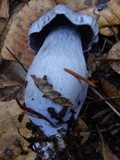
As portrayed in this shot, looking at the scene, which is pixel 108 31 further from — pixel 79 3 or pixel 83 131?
pixel 83 131

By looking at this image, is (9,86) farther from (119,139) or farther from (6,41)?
(119,139)

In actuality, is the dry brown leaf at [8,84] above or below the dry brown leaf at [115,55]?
below

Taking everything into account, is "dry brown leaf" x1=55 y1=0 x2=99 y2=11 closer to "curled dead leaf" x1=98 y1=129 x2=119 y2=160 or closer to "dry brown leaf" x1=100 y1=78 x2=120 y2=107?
"dry brown leaf" x1=100 y1=78 x2=120 y2=107

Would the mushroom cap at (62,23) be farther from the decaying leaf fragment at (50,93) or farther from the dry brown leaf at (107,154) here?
the dry brown leaf at (107,154)

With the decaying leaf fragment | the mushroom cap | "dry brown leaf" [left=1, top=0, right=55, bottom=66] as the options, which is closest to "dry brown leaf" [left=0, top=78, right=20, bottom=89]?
"dry brown leaf" [left=1, top=0, right=55, bottom=66]

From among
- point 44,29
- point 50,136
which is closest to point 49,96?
point 50,136

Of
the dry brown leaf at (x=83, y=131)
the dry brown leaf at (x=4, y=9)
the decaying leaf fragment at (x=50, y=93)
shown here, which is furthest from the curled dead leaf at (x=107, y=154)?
the dry brown leaf at (x=4, y=9)

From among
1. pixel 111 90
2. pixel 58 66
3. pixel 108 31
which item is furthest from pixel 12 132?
pixel 108 31
